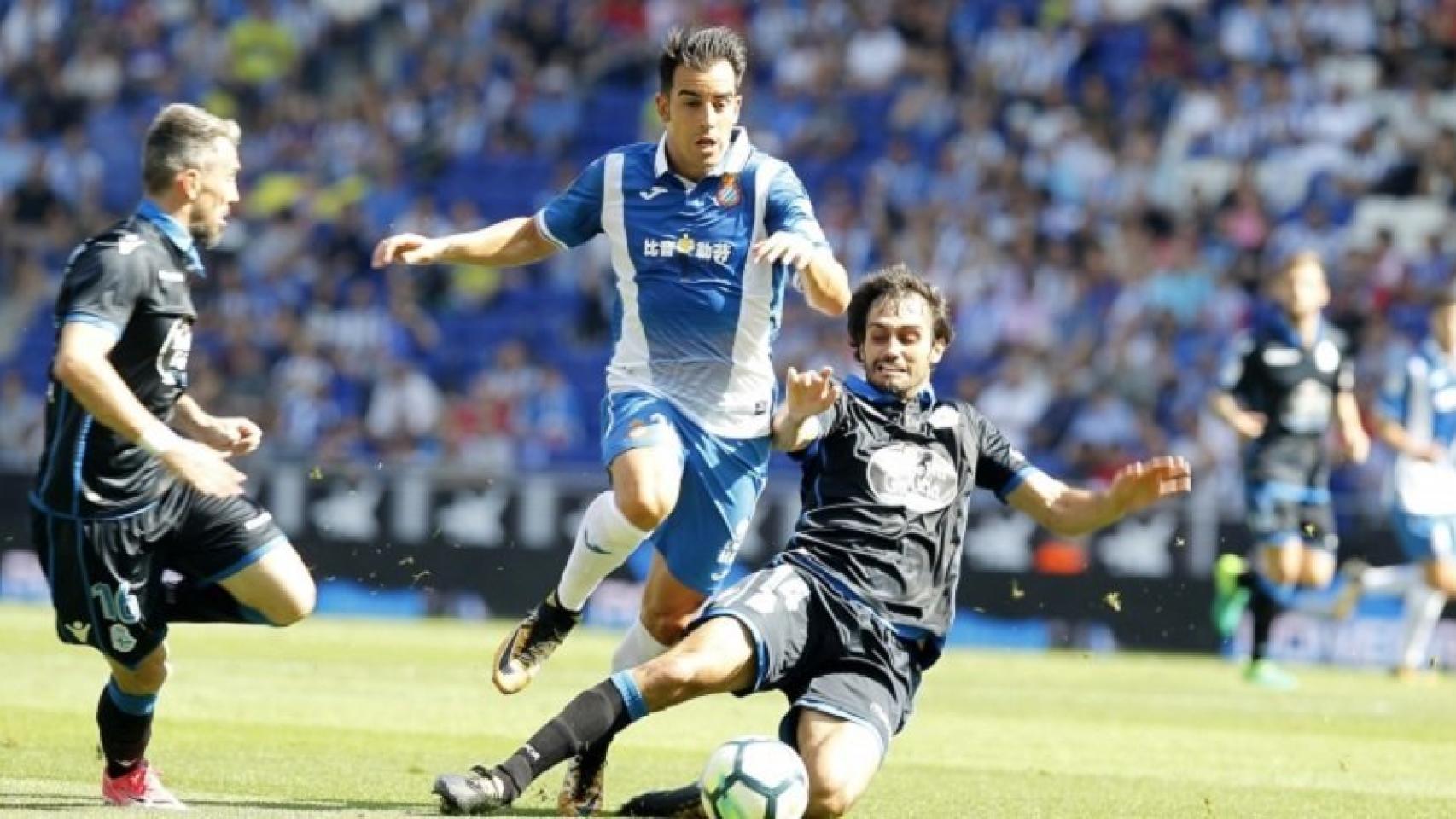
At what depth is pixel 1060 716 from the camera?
553 inches

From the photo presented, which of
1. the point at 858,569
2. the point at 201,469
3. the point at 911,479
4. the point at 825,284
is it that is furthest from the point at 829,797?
the point at 201,469

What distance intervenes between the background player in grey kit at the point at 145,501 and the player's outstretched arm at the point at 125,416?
0.09m

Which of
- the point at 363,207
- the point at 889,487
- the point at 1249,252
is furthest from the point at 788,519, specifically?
the point at 889,487

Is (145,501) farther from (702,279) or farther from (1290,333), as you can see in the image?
(1290,333)

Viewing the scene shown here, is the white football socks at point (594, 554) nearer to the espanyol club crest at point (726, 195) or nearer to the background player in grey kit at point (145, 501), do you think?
the background player in grey kit at point (145, 501)

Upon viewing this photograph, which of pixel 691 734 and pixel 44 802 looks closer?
pixel 44 802

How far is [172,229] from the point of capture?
829 centimetres

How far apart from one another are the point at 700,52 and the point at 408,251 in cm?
125

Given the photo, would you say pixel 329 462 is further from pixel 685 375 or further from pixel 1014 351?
pixel 685 375

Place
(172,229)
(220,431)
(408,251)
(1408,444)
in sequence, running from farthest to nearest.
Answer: (1408,444)
(408,251)
(220,431)
(172,229)

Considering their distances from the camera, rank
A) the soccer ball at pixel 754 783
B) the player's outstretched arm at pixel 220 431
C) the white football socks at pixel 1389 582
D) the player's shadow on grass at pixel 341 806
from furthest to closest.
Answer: the white football socks at pixel 1389 582
the player's outstretched arm at pixel 220 431
the player's shadow on grass at pixel 341 806
the soccer ball at pixel 754 783

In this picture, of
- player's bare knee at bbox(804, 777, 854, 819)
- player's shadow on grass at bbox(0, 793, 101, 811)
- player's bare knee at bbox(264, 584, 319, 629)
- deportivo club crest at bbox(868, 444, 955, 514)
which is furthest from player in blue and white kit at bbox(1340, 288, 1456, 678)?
player's shadow on grass at bbox(0, 793, 101, 811)

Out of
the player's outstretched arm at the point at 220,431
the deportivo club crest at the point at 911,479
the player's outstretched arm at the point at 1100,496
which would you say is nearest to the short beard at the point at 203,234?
the player's outstretched arm at the point at 220,431

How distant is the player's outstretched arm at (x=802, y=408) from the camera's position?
7754 millimetres
